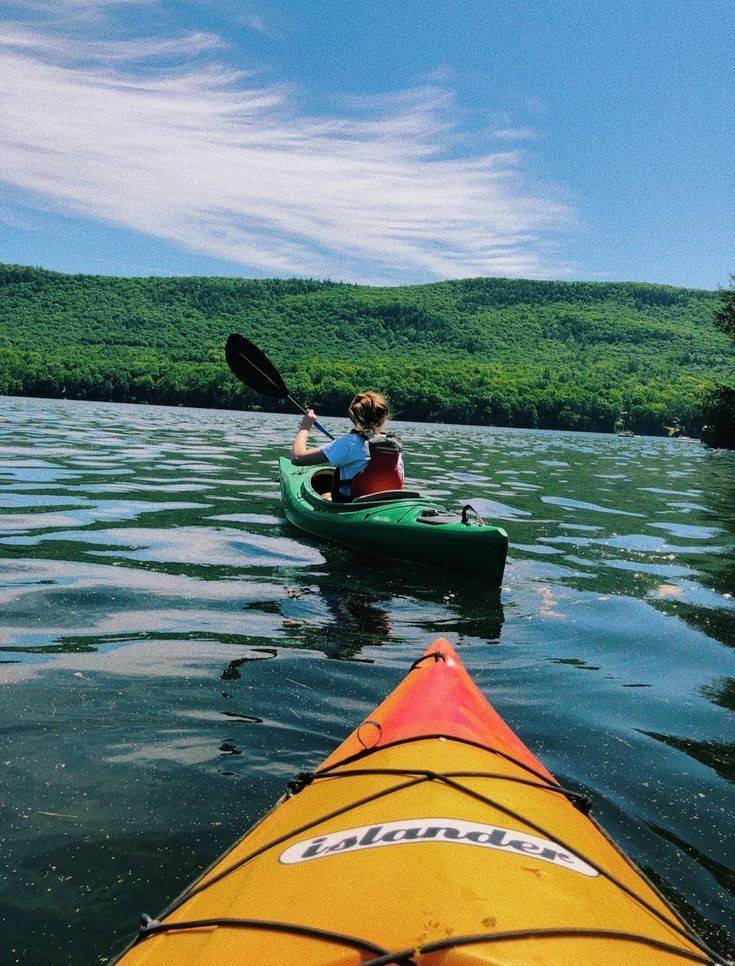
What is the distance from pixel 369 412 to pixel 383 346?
11121cm

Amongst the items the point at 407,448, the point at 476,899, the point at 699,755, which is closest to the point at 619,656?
the point at 699,755

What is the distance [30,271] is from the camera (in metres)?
127

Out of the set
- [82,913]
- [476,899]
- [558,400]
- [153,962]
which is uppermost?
[558,400]

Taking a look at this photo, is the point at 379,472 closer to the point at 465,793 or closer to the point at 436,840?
the point at 465,793

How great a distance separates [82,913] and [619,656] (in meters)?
3.98

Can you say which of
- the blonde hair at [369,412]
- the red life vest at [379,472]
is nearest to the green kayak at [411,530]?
the red life vest at [379,472]

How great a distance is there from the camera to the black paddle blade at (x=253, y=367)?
10.9 metres

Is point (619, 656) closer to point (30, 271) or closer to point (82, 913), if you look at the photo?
point (82, 913)

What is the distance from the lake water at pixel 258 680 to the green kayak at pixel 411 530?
21cm

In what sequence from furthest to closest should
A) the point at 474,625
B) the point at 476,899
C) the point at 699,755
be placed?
the point at 474,625, the point at 699,755, the point at 476,899

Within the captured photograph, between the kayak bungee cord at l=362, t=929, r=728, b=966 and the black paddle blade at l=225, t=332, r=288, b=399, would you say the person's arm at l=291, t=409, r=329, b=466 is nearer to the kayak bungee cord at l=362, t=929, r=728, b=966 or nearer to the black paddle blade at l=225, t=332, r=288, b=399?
the black paddle blade at l=225, t=332, r=288, b=399

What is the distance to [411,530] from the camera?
7098mm

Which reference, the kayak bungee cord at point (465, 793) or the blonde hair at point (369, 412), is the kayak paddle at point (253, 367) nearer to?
the blonde hair at point (369, 412)

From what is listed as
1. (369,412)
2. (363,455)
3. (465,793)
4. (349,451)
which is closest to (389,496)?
(363,455)
